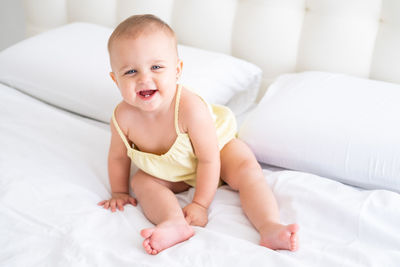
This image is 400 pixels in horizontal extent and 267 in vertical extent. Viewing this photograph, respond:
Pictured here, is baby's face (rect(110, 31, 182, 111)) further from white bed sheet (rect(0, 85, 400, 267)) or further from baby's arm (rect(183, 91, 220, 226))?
white bed sheet (rect(0, 85, 400, 267))

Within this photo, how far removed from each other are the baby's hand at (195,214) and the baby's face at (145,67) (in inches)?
10.2

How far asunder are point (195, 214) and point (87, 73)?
2.35 feet

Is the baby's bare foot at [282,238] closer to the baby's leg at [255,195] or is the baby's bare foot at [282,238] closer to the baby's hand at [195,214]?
the baby's leg at [255,195]

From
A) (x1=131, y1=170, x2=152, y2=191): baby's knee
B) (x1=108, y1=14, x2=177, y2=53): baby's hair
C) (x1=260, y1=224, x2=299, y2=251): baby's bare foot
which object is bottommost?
(x1=131, y1=170, x2=152, y2=191): baby's knee

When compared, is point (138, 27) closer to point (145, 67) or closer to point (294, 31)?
point (145, 67)

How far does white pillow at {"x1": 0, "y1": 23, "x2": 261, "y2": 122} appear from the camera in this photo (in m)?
1.44

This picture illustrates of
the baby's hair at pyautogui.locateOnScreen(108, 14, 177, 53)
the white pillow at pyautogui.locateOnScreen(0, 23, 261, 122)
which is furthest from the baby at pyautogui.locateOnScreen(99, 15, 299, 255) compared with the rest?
the white pillow at pyautogui.locateOnScreen(0, 23, 261, 122)

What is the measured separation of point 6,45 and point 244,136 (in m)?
1.83

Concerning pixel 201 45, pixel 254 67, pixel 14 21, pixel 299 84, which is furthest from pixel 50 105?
pixel 14 21

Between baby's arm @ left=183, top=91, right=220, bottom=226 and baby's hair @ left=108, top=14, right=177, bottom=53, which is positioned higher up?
baby's hair @ left=108, top=14, right=177, bottom=53

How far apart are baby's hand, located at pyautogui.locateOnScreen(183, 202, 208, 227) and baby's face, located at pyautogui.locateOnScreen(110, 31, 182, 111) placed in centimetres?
26

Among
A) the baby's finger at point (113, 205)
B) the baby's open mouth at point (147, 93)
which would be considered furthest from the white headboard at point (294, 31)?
the baby's finger at point (113, 205)

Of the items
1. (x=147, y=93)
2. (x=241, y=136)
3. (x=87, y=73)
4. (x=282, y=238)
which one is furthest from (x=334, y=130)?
(x=87, y=73)

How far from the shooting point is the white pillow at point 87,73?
4.73 ft
